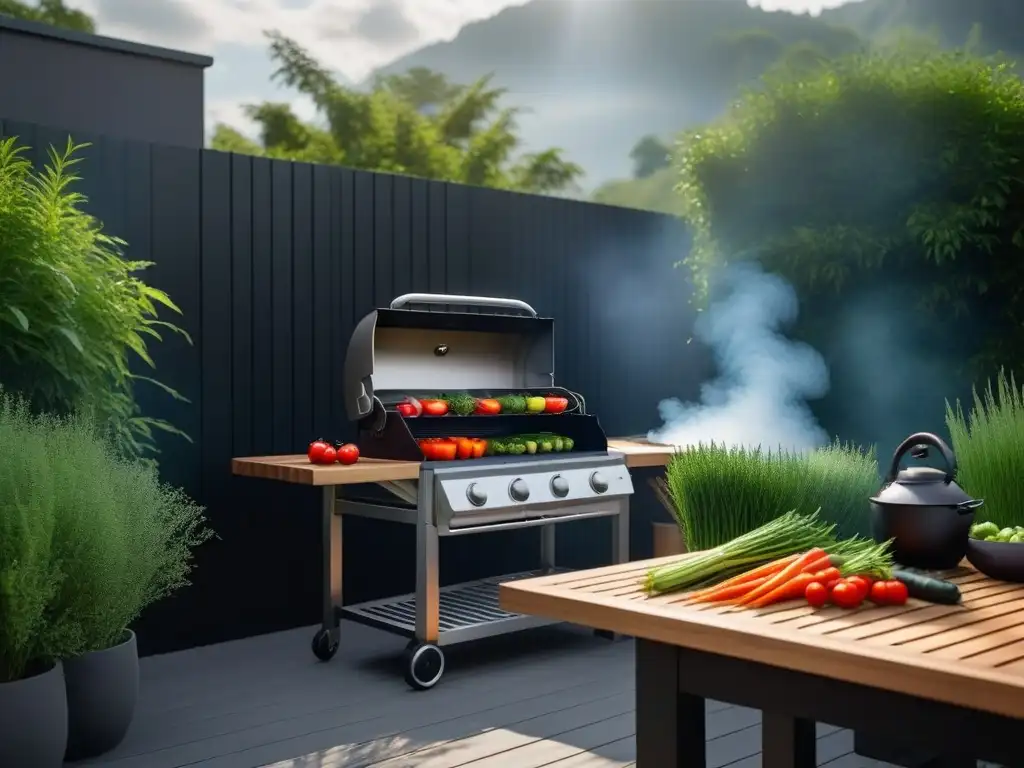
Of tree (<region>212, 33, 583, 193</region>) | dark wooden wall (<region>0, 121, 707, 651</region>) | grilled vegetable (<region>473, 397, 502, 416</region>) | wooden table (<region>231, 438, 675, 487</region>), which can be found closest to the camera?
wooden table (<region>231, 438, 675, 487</region>)

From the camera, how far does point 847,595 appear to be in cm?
198

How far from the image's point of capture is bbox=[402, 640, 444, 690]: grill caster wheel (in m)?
4.36

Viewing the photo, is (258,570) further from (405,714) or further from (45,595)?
(45,595)

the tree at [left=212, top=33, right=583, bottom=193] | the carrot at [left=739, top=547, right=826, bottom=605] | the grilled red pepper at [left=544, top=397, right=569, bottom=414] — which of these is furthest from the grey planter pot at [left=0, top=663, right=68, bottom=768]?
the tree at [left=212, top=33, right=583, bottom=193]

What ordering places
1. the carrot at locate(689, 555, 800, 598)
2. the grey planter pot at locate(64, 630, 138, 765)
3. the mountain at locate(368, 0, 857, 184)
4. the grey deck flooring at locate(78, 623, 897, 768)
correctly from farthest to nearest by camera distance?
the mountain at locate(368, 0, 857, 184)
the grey deck flooring at locate(78, 623, 897, 768)
the grey planter pot at locate(64, 630, 138, 765)
the carrot at locate(689, 555, 800, 598)

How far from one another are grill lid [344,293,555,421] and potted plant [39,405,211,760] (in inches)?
47.4

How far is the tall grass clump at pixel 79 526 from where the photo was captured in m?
3.08

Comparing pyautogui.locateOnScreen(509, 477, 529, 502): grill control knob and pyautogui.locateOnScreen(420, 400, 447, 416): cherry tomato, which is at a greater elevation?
pyautogui.locateOnScreen(420, 400, 447, 416): cherry tomato

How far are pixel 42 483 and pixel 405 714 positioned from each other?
165 centimetres

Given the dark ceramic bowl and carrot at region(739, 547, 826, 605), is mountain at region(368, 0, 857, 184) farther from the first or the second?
carrot at region(739, 547, 826, 605)

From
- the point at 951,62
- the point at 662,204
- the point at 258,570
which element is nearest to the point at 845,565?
the point at 258,570

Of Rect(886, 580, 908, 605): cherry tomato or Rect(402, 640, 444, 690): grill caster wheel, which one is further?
Rect(402, 640, 444, 690): grill caster wheel

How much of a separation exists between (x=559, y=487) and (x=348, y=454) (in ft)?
3.24

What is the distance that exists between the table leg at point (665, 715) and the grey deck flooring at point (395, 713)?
155cm
